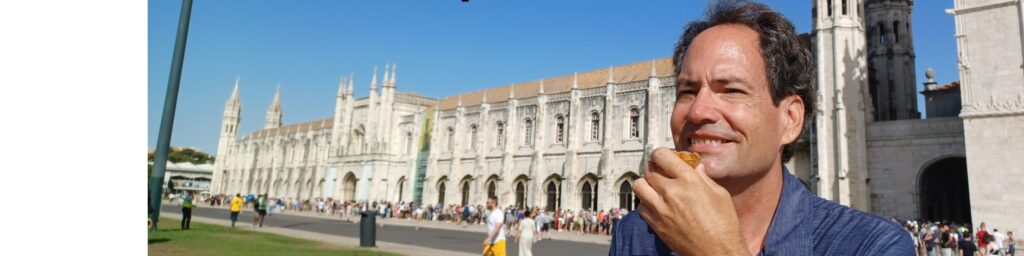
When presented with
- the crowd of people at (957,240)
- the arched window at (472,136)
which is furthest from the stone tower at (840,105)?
the arched window at (472,136)

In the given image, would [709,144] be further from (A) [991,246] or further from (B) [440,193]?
(B) [440,193]

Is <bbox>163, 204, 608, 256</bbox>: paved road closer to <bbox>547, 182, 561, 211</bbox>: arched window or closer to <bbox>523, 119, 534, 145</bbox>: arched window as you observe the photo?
<bbox>547, 182, 561, 211</bbox>: arched window

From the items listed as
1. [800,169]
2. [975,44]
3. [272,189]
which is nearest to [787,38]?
[975,44]

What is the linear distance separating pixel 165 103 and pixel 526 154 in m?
25.2

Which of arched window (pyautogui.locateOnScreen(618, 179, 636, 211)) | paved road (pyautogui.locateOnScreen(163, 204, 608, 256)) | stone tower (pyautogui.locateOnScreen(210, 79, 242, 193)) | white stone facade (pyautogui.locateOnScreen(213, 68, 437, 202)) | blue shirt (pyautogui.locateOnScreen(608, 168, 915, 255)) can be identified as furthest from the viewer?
stone tower (pyautogui.locateOnScreen(210, 79, 242, 193))

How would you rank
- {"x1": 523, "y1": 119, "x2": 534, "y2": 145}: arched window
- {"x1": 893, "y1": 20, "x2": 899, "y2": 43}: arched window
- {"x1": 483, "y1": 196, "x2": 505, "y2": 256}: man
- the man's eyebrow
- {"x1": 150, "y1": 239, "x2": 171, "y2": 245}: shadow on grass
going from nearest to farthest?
the man's eyebrow, {"x1": 483, "y1": 196, "x2": 505, "y2": 256}: man, {"x1": 150, "y1": 239, "x2": 171, "y2": 245}: shadow on grass, {"x1": 893, "y1": 20, "x2": 899, "y2": 43}: arched window, {"x1": 523, "y1": 119, "x2": 534, "y2": 145}: arched window

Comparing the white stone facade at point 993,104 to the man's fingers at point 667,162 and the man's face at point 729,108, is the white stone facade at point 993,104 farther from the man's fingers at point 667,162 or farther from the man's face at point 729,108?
the man's fingers at point 667,162

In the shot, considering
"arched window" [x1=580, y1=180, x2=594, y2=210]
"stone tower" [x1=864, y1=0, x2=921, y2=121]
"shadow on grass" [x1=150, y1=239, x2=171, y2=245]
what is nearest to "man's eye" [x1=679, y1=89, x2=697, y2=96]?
"shadow on grass" [x1=150, y1=239, x2=171, y2=245]

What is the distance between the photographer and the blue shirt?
1.02 meters

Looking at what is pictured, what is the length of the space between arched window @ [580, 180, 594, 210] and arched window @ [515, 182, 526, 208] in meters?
3.84

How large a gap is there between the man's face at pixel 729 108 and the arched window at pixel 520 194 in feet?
99.9

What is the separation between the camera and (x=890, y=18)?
2306 centimetres

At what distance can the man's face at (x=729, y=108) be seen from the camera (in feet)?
3.54
